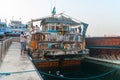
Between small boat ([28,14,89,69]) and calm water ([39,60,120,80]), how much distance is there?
453 millimetres

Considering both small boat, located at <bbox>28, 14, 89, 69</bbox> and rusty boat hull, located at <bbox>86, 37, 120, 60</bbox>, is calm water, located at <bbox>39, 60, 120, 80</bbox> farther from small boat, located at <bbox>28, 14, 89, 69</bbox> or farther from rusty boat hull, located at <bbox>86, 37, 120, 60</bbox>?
rusty boat hull, located at <bbox>86, 37, 120, 60</bbox>

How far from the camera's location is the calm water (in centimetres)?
1355

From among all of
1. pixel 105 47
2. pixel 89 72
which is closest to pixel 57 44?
pixel 89 72

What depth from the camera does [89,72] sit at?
15805mm

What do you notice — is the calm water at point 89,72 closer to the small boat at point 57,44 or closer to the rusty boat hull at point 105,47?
the small boat at point 57,44

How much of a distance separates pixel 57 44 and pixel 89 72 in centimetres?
348

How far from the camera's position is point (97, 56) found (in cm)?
1883

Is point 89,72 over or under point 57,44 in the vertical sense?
under

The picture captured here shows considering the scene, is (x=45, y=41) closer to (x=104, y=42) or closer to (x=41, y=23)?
(x=41, y=23)

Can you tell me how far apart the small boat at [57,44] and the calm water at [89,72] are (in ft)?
1.49

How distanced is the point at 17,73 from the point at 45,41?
6346 millimetres

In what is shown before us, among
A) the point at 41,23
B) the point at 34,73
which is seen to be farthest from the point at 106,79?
the point at 41,23

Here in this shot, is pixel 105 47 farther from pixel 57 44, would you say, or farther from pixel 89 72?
pixel 57 44

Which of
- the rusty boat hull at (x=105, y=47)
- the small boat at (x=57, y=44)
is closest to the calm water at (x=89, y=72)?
the small boat at (x=57, y=44)
